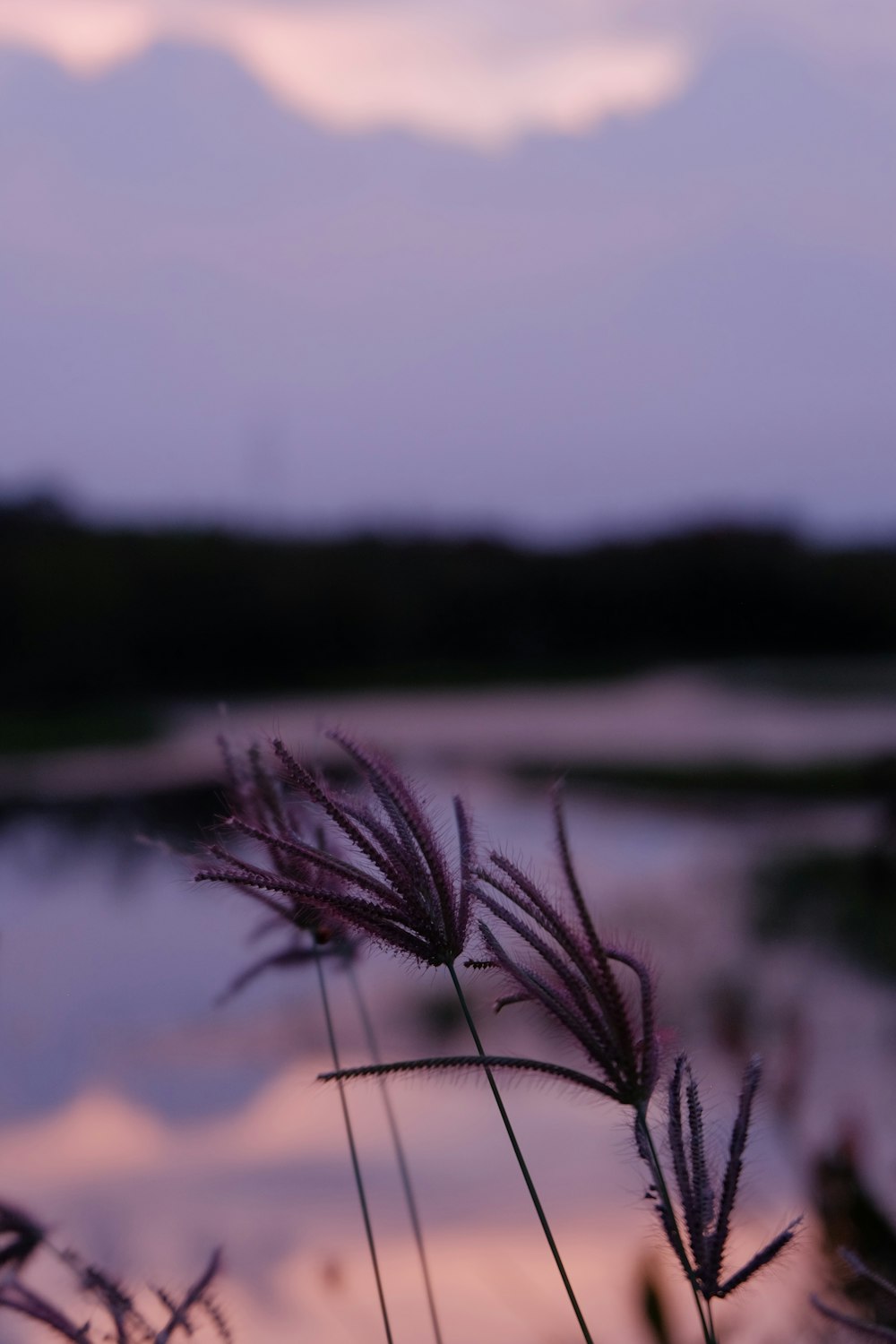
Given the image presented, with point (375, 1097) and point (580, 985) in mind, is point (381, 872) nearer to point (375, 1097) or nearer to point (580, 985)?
point (580, 985)

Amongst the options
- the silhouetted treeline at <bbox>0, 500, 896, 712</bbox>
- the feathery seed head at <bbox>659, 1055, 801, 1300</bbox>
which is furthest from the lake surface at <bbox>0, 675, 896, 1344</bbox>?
the silhouetted treeline at <bbox>0, 500, 896, 712</bbox>

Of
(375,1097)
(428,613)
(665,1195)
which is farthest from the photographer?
(428,613)

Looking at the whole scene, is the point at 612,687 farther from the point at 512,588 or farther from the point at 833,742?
the point at 833,742

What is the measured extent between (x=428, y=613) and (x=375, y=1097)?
10.1m

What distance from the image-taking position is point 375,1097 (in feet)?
11.2

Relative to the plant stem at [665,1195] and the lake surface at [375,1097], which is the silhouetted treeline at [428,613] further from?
the plant stem at [665,1195]

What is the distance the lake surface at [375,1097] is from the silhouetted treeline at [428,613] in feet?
16.2

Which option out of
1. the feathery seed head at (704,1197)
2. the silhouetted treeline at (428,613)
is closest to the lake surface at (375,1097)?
the feathery seed head at (704,1197)

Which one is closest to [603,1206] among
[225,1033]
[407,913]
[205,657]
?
[225,1033]

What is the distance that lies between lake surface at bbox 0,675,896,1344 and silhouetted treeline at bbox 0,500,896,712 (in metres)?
4.93

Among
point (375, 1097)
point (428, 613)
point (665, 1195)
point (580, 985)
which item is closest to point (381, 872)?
point (580, 985)

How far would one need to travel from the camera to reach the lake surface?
6.75 ft

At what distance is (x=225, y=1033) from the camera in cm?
434

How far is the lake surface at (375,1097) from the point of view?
2059 mm
